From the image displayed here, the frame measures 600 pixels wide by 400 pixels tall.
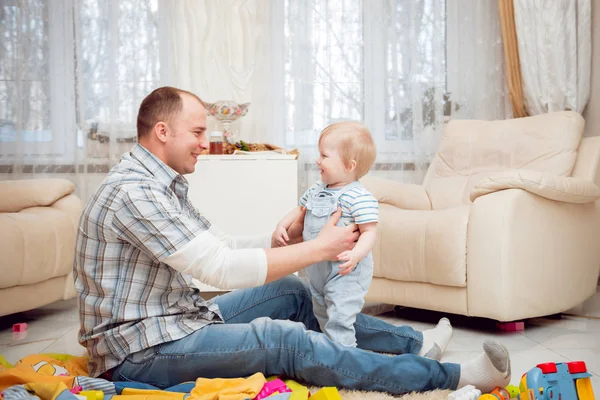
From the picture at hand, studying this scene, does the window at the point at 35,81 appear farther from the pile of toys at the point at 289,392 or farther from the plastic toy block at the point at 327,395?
the plastic toy block at the point at 327,395

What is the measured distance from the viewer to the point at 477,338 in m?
2.37

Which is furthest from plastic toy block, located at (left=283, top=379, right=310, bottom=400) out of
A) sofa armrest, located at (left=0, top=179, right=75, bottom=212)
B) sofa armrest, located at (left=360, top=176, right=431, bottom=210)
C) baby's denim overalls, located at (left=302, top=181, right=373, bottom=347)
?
sofa armrest, located at (left=0, top=179, right=75, bottom=212)

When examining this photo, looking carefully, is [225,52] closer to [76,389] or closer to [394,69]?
[394,69]

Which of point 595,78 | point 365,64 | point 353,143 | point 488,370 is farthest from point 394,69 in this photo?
point 488,370

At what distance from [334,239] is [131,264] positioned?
525 mm

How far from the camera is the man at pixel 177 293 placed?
151 cm

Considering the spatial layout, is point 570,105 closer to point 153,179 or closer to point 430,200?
point 430,200

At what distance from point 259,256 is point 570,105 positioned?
8.66 feet

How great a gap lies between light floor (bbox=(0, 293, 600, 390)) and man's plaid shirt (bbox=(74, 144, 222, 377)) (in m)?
0.73

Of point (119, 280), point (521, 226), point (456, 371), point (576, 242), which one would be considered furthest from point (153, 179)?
point (576, 242)

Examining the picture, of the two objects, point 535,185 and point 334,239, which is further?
point 535,185

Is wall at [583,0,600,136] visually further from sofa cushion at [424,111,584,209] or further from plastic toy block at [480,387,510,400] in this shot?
plastic toy block at [480,387,510,400]

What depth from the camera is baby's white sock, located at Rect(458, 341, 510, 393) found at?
1568mm

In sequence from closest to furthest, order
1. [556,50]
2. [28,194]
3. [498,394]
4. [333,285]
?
[498,394] < [333,285] < [28,194] < [556,50]
